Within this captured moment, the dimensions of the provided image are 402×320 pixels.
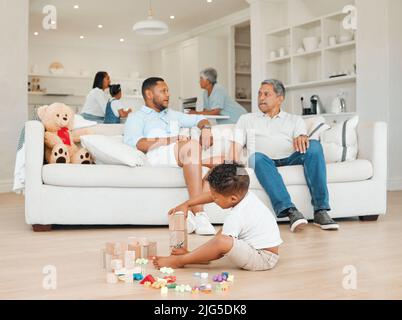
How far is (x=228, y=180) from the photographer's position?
6.88 feet

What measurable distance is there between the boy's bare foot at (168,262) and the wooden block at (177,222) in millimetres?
153

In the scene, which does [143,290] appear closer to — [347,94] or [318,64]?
[347,94]

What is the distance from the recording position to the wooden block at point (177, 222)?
2.32 meters

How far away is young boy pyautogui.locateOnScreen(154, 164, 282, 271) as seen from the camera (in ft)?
6.88

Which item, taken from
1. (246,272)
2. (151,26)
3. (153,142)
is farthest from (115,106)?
(246,272)

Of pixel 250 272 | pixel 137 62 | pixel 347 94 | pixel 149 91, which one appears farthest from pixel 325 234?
pixel 137 62

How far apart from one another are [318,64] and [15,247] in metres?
5.44

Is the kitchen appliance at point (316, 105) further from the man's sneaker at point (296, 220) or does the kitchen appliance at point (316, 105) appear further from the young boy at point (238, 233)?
the young boy at point (238, 233)

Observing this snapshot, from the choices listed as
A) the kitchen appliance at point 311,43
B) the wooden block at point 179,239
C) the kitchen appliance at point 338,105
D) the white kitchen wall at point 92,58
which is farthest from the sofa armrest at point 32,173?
the white kitchen wall at point 92,58

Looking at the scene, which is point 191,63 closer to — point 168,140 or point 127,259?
point 168,140

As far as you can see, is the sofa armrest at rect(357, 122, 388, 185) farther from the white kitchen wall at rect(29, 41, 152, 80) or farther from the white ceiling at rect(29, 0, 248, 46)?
the white kitchen wall at rect(29, 41, 152, 80)

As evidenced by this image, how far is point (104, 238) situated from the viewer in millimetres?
3123

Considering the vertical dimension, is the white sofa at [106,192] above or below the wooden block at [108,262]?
above

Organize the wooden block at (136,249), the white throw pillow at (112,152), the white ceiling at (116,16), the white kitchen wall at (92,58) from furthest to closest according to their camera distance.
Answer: the white kitchen wall at (92,58) < the white ceiling at (116,16) < the white throw pillow at (112,152) < the wooden block at (136,249)
